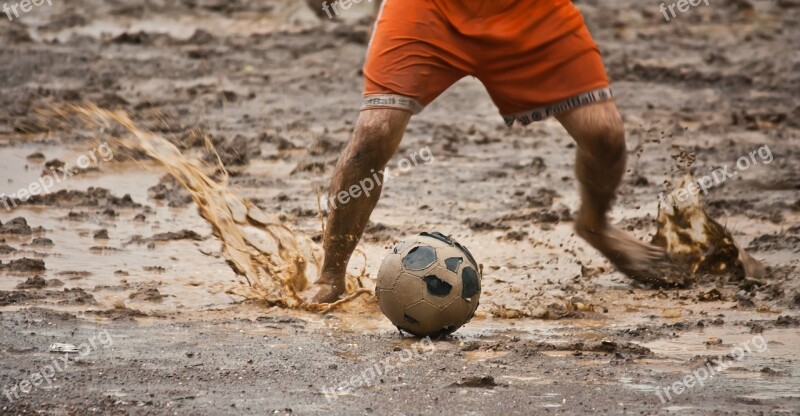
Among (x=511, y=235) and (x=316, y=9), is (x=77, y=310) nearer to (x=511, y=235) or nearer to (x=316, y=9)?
(x=511, y=235)

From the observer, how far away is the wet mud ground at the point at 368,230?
420 cm

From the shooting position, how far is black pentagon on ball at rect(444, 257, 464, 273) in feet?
15.3

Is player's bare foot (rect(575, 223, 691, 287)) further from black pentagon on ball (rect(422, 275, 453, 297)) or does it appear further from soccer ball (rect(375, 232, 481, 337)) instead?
black pentagon on ball (rect(422, 275, 453, 297))

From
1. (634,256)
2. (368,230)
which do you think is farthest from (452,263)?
(368,230)

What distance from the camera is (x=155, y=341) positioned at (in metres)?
4.72

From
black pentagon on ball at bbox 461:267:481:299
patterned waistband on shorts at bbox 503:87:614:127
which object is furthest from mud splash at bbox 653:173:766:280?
black pentagon on ball at bbox 461:267:481:299

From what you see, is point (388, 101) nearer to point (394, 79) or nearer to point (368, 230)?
point (394, 79)

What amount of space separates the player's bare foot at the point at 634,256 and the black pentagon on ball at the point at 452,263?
3.07 feet

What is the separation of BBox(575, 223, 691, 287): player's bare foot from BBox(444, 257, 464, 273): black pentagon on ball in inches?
36.8

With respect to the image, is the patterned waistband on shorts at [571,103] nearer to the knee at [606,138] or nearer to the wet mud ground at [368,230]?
the knee at [606,138]

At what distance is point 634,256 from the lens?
5496mm

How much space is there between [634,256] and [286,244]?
1.44 m

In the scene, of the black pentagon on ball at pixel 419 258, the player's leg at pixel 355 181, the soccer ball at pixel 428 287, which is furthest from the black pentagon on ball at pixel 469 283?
the player's leg at pixel 355 181

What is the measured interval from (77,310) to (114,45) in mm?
8280
